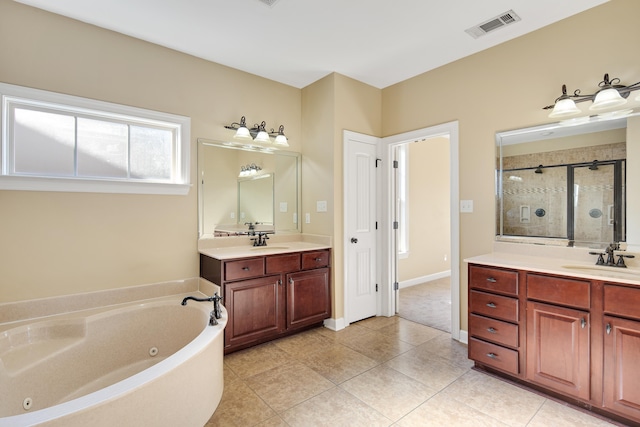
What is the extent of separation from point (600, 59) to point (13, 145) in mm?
4183

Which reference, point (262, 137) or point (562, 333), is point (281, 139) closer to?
point (262, 137)

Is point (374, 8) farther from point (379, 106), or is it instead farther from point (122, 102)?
point (122, 102)

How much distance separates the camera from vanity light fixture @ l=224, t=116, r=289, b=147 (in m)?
3.13

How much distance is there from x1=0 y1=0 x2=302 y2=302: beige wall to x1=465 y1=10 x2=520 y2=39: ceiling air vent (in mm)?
2227

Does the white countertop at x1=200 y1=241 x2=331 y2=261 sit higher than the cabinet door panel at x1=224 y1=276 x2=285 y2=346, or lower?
higher

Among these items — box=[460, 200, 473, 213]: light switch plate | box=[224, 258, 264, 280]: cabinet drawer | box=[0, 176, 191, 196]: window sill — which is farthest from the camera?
box=[460, 200, 473, 213]: light switch plate

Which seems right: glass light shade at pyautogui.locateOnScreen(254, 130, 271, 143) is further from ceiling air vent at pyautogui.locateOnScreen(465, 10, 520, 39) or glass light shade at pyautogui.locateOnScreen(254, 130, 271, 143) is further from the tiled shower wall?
the tiled shower wall

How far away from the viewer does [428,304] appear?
A: 4.04 metres

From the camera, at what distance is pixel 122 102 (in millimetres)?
2521

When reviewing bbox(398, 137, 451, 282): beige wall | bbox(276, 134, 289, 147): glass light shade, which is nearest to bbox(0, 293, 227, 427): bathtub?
bbox(276, 134, 289, 147): glass light shade

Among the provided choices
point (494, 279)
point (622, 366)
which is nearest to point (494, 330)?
point (494, 279)

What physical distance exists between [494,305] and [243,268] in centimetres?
201

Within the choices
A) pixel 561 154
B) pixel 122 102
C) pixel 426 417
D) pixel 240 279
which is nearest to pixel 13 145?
pixel 122 102

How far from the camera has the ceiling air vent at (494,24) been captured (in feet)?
7.56
